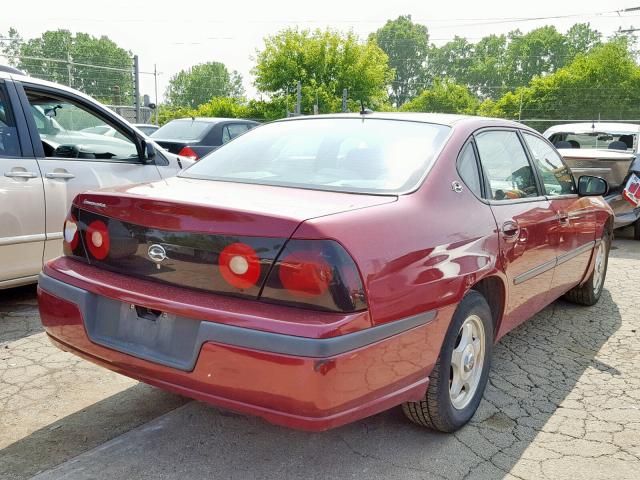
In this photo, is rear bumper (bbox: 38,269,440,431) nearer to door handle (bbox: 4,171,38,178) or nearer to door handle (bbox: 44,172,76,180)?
door handle (bbox: 4,171,38,178)

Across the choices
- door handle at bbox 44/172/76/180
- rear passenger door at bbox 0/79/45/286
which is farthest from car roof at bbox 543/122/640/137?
rear passenger door at bbox 0/79/45/286

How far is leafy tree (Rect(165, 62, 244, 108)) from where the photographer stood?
114 m

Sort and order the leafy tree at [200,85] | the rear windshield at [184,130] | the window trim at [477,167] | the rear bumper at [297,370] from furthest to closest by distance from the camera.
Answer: the leafy tree at [200,85] → the rear windshield at [184,130] → the window trim at [477,167] → the rear bumper at [297,370]

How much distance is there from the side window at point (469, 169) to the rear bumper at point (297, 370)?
30.7 inches

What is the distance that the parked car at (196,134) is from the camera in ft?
34.2

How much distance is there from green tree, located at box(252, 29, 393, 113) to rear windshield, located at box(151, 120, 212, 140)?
77.9ft

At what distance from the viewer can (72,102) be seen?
456 cm

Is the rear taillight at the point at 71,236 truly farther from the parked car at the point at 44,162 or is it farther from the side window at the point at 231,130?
the side window at the point at 231,130

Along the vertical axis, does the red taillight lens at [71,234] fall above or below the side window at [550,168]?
below

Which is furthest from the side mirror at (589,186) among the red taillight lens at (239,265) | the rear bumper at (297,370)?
the red taillight lens at (239,265)

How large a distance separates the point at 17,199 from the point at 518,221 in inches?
123

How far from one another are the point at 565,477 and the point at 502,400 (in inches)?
28.4

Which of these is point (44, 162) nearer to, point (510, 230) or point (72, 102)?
point (72, 102)

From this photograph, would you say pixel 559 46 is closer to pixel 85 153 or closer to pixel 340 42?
pixel 340 42
